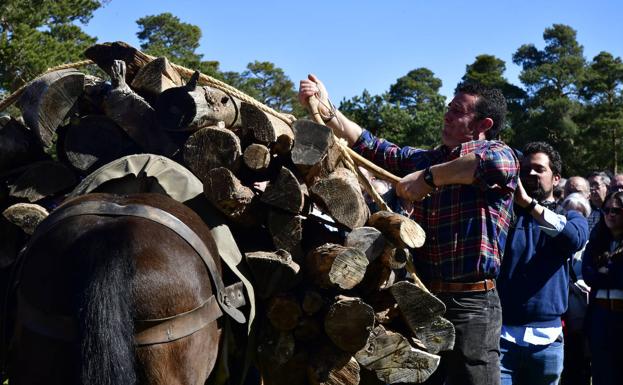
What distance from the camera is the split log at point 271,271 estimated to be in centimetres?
289

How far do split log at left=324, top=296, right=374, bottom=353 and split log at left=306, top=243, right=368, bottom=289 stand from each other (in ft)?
0.26

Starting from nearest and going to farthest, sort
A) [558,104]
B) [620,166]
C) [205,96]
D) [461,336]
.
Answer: [205,96], [461,336], [620,166], [558,104]

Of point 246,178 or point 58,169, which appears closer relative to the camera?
point 246,178

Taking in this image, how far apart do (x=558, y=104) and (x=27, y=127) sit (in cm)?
2765

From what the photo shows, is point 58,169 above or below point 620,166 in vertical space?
below

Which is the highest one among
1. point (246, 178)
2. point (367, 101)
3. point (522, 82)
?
point (522, 82)

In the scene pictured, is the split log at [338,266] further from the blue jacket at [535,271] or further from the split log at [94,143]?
the blue jacket at [535,271]

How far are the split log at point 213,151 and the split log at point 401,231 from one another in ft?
2.35

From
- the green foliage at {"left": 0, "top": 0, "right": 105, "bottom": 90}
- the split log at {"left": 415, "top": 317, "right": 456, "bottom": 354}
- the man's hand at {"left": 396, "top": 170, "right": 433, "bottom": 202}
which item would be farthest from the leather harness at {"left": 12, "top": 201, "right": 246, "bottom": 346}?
the green foliage at {"left": 0, "top": 0, "right": 105, "bottom": 90}

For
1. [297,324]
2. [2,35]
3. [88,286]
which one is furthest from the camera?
[2,35]

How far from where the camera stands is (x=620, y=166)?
26.2m

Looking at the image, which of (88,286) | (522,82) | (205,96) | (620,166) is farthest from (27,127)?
(522,82)

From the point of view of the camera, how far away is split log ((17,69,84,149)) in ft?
11.1

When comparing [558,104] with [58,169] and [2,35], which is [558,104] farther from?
[58,169]
